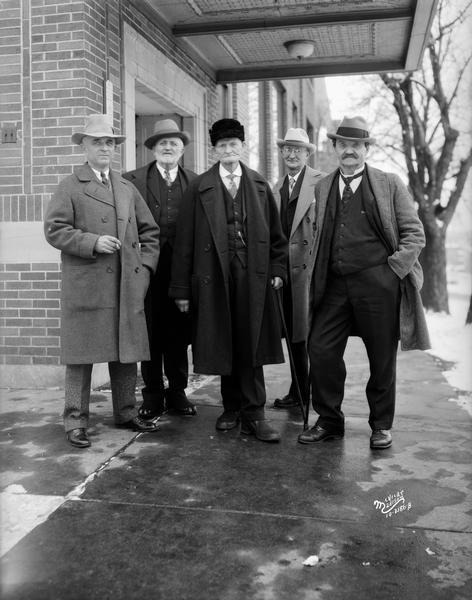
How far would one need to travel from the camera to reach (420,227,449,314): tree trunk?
16188 millimetres

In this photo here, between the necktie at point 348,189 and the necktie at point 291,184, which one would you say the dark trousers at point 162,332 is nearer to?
the necktie at point 291,184

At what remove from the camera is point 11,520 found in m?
3.27

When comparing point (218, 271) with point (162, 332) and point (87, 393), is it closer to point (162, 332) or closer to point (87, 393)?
point (162, 332)

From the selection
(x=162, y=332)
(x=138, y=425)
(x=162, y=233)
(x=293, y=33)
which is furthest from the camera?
(x=293, y=33)

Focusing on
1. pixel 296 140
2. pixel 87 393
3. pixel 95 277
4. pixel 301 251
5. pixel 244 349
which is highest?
pixel 296 140

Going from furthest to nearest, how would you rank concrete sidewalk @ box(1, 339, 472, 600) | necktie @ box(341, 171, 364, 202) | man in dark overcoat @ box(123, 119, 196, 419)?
man in dark overcoat @ box(123, 119, 196, 419)
necktie @ box(341, 171, 364, 202)
concrete sidewalk @ box(1, 339, 472, 600)

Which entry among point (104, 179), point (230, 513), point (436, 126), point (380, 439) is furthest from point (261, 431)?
point (436, 126)

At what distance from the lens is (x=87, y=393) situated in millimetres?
4645

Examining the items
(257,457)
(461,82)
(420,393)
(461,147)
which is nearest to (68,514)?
(257,457)

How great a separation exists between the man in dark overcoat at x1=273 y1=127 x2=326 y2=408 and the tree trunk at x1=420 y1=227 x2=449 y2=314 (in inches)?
444

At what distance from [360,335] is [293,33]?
5040mm
